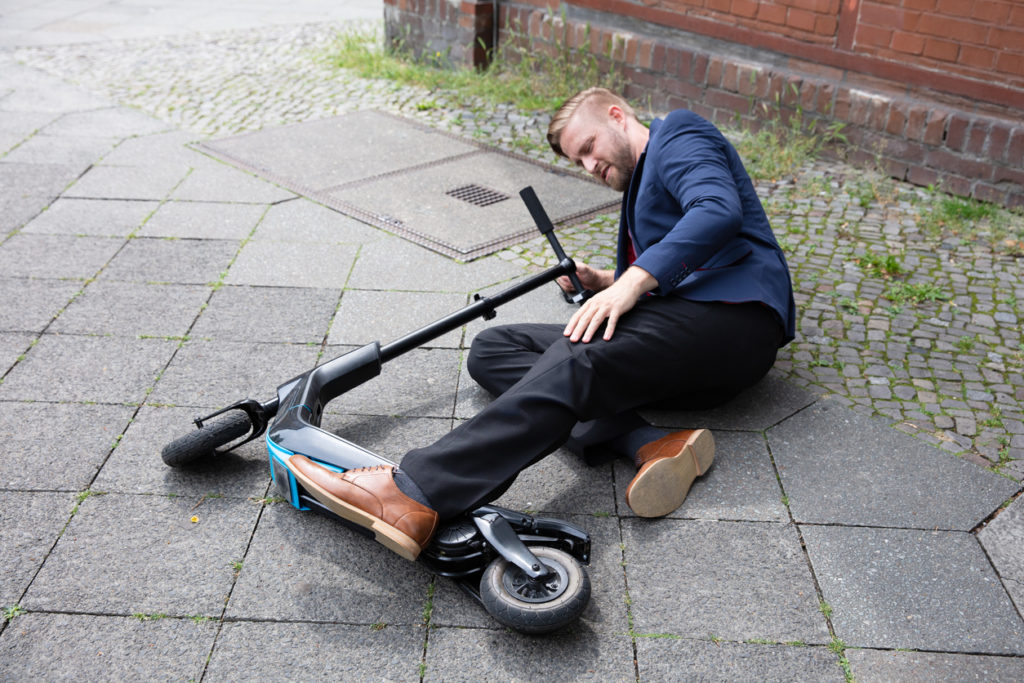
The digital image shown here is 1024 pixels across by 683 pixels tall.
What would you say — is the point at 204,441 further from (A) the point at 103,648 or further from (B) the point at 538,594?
(B) the point at 538,594

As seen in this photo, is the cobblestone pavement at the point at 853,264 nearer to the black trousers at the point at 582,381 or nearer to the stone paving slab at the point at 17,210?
the black trousers at the point at 582,381

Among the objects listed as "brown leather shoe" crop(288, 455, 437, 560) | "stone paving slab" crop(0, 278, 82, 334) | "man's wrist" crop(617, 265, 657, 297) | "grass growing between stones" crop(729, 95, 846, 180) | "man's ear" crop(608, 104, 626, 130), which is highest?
"man's ear" crop(608, 104, 626, 130)

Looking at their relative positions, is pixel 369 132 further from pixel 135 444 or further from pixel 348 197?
pixel 135 444

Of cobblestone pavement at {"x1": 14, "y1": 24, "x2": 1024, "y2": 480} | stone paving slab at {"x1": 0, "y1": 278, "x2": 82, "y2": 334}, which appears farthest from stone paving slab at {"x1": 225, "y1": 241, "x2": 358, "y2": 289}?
cobblestone pavement at {"x1": 14, "y1": 24, "x2": 1024, "y2": 480}

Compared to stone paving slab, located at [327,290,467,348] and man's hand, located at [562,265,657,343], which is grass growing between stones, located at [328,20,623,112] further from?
man's hand, located at [562,265,657,343]

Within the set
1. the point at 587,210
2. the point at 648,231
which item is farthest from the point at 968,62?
the point at 648,231

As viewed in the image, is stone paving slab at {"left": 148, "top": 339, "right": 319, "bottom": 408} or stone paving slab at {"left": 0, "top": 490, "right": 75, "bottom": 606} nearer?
stone paving slab at {"left": 0, "top": 490, "right": 75, "bottom": 606}

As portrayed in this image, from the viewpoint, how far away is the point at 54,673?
2.30 metres

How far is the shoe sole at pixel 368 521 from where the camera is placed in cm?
241

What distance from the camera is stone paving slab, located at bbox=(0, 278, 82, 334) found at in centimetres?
399

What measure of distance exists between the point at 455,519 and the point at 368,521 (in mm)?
247

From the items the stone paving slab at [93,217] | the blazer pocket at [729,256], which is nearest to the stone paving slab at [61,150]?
the stone paving slab at [93,217]

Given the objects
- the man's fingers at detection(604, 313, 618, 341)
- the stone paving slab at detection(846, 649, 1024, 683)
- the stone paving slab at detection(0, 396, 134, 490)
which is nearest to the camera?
the stone paving slab at detection(846, 649, 1024, 683)

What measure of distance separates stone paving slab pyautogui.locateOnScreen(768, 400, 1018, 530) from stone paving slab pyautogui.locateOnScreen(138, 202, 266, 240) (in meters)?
3.11
